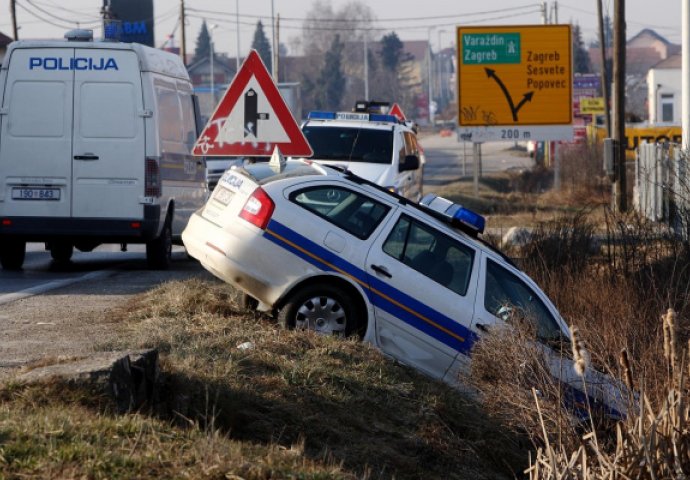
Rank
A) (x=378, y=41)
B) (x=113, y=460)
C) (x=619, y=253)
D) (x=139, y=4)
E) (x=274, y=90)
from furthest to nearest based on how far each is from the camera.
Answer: (x=378, y=41) < (x=139, y=4) < (x=619, y=253) < (x=274, y=90) < (x=113, y=460)

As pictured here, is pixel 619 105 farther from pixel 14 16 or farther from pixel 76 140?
pixel 14 16

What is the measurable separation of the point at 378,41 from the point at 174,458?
161m

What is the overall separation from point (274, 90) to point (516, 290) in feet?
10.0

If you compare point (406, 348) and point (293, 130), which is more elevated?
point (293, 130)

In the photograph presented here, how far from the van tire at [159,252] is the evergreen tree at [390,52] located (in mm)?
132698

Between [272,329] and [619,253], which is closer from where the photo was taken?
[272,329]

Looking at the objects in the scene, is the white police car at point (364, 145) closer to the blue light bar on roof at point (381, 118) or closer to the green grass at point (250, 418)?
the blue light bar on roof at point (381, 118)

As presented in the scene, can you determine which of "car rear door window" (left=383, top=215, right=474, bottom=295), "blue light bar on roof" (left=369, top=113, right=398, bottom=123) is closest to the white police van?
"car rear door window" (left=383, top=215, right=474, bottom=295)

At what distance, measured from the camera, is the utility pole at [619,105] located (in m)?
25.3

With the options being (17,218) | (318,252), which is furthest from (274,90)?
(17,218)

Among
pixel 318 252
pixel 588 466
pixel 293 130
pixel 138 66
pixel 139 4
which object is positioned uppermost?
pixel 139 4

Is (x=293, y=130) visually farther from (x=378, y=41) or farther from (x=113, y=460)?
(x=378, y=41)

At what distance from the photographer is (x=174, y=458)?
16.9 ft

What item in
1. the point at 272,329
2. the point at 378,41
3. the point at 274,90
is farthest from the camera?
the point at 378,41
